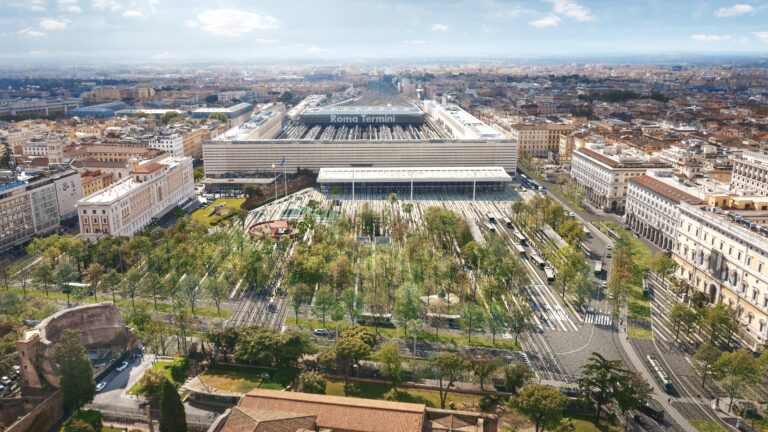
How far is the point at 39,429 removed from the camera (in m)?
32.8

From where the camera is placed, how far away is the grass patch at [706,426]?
110 ft

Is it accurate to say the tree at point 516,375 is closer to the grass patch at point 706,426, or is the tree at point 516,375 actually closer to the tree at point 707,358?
the grass patch at point 706,426

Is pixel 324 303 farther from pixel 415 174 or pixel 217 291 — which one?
pixel 415 174

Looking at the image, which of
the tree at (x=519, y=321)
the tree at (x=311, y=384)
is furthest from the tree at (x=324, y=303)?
the tree at (x=519, y=321)

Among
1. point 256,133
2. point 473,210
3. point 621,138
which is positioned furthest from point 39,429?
point 621,138

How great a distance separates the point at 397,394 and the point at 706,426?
18980 millimetres

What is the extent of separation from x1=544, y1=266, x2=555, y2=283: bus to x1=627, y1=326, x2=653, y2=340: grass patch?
1080 centimetres

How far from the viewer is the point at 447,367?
35.2m

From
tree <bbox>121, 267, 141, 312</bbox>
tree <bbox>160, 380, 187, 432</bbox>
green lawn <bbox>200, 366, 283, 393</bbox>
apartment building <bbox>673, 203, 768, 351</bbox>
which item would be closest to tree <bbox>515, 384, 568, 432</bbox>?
green lawn <bbox>200, 366, 283, 393</bbox>

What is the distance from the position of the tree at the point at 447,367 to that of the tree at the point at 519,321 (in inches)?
310

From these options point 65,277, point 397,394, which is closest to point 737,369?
point 397,394

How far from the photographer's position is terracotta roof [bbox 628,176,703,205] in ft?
193

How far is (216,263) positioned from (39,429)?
25.4 m

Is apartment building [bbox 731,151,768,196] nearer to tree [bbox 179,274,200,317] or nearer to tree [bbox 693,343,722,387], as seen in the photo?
tree [bbox 693,343,722,387]
